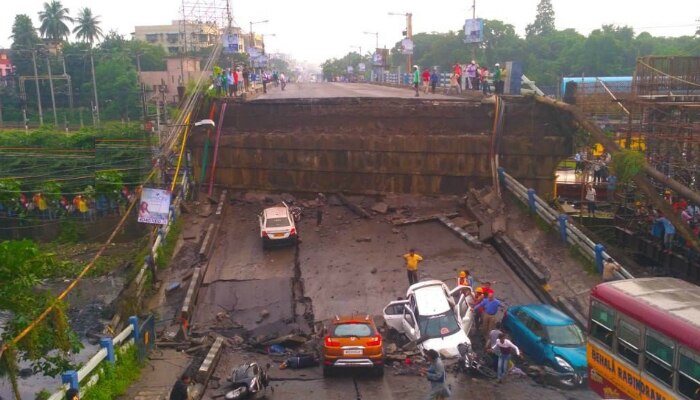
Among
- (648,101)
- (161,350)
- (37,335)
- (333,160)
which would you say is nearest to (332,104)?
(333,160)

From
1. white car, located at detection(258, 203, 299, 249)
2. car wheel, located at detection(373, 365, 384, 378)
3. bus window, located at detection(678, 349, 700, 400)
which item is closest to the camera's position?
bus window, located at detection(678, 349, 700, 400)

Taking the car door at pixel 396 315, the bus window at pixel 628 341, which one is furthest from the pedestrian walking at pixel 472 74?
the bus window at pixel 628 341

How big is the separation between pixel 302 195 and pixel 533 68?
219 feet

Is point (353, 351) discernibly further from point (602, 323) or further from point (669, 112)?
point (669, 112)

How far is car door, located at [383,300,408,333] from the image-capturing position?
18.3 metres

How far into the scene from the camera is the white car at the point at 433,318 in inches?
653

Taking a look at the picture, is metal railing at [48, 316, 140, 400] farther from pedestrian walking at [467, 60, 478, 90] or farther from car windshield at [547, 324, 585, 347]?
pedestrian walking at [467, 60, 478, 90]

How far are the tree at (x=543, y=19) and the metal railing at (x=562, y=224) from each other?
104375 mm

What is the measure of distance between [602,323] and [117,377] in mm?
10332

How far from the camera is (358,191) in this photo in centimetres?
2980

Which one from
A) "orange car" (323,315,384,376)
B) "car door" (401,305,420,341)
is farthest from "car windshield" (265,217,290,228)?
"orange car" (323,315,384,376)

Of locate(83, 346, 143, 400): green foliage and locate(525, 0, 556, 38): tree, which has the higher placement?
locate(525, 0, 556, 38): tree

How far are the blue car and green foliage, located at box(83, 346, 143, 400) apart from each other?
9.51 m

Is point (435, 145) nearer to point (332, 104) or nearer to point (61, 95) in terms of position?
point (332, 104)
